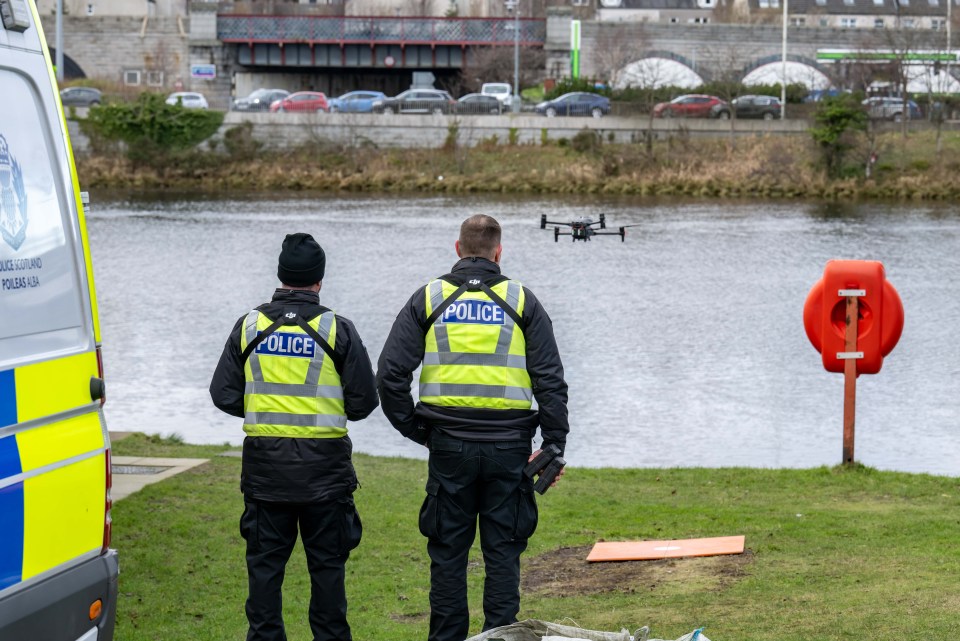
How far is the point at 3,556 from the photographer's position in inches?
179

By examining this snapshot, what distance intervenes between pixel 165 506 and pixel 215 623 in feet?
9.97

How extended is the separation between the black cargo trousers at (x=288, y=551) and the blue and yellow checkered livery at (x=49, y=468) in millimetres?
1075

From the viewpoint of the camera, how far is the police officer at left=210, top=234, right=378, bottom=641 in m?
6.02

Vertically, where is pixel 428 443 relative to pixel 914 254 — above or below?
above

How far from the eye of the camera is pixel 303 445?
601 centimetres

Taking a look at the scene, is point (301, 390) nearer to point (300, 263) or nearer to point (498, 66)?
point (300, 263)

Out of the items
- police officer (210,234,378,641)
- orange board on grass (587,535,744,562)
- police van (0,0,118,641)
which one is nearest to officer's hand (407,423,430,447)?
police officer (210,234,378,641)

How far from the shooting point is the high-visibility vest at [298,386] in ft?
19.8

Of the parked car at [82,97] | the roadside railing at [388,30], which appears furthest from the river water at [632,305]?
the roadside railing at [388,30]

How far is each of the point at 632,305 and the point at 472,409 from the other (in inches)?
957

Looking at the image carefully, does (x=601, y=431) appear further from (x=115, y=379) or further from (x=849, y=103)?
(x=849, y=103)

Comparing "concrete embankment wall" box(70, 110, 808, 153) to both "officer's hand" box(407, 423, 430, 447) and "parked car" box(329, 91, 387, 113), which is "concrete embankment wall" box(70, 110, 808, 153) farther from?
"officer's hand" box(407, 423, 430, 447)

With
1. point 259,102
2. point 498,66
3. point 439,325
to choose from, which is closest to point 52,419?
point 439,325

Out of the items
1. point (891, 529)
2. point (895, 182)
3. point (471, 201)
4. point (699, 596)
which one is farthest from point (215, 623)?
point (895, 182)
